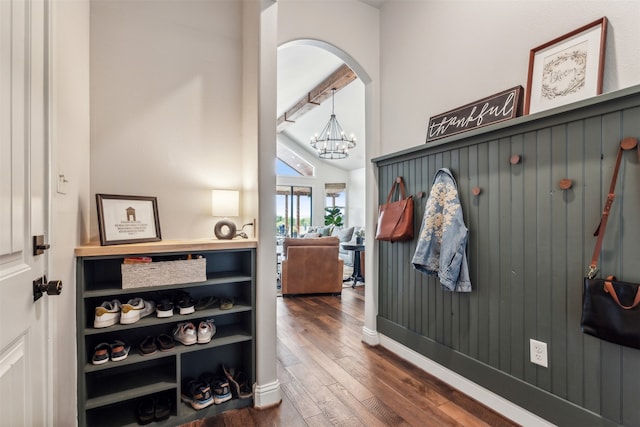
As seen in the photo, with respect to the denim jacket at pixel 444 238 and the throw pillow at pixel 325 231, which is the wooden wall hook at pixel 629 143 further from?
the throw pillow at pixel 325 231

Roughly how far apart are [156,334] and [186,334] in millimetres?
255

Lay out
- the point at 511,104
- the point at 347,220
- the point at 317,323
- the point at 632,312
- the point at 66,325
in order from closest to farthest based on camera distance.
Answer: the point at 632,312
the point at 66,325
the point at 511,104
the point at 317,323
the point at 347,220

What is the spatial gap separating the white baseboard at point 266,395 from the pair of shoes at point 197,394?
26 centimetres

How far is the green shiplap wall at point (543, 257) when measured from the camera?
1353 millimetres

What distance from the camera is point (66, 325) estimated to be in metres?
1.39

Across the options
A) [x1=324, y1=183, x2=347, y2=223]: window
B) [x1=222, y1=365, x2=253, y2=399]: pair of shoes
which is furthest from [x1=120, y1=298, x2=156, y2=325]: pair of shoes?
[x1=324, y1=183, x2=347, y2=223]: window

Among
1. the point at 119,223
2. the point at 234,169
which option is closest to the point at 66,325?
the point at 119,223

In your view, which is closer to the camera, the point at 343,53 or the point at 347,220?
the point at 343,53

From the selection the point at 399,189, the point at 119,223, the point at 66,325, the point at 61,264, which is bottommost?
the point at 66,325

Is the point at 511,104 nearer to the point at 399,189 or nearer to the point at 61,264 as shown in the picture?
the point at 399,189

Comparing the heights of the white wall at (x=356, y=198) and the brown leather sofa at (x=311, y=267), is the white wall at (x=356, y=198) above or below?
above

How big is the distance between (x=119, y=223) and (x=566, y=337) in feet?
7.92

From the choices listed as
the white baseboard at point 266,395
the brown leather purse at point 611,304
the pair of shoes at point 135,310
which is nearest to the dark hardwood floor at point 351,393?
the white baseboard at point 266,395

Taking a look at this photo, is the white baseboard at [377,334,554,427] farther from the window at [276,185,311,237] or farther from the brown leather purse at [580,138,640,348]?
→ the window at [276,185,311,237]
